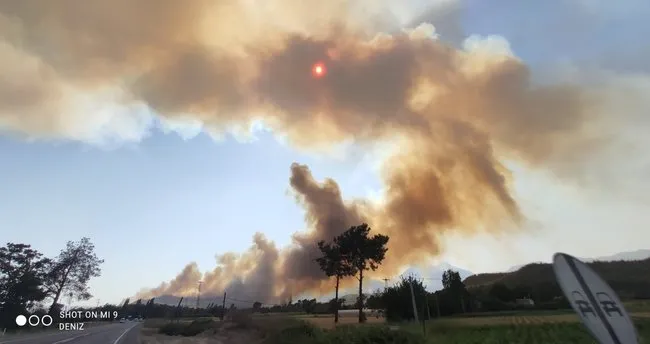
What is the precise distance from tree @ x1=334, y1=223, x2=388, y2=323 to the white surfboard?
82.4 metres

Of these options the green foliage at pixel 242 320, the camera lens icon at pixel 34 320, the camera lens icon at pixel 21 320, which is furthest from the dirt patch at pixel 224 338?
the camera lens icon at pixel 34 320

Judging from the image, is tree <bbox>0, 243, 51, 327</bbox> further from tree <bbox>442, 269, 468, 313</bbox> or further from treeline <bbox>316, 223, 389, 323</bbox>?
tree <bbox>442, 269, 468, 313</bbox>

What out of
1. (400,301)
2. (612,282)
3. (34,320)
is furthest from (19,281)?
(612,282)

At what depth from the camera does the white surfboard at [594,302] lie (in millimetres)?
4184

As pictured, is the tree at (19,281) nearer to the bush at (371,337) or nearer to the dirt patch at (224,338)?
the dirt patch at (224,338)

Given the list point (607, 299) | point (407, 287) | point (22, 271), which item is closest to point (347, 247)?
point (407, 287)

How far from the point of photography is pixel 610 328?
422 centimetres

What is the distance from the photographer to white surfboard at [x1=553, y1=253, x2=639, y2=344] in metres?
4.18

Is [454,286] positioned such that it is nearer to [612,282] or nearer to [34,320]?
[612,282]

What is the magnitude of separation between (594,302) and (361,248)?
3291 inches

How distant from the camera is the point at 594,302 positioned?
433 cm

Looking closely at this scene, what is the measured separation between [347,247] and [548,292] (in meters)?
72.6

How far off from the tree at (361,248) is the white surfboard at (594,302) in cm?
8240

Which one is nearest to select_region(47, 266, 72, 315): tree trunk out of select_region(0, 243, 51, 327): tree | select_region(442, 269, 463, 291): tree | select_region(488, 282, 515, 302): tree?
select_region(0, 243, 51, 327): tree
